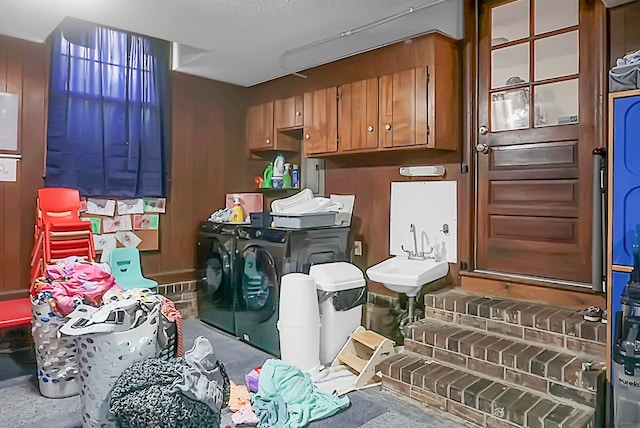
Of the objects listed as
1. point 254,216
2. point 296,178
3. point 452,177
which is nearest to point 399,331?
point 452,177

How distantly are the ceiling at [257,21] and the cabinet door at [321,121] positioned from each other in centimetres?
37

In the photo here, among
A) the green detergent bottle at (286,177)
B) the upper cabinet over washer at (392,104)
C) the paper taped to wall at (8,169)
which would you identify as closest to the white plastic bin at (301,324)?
the upper cabinet over washer at (392,104)

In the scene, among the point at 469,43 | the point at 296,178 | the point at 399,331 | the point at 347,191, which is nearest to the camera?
the point at 469,43

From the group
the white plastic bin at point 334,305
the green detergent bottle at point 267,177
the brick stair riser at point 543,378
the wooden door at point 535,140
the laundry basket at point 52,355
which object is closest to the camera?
the brick stair riser at point 543,378

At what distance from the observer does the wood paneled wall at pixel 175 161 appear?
3.49 meters

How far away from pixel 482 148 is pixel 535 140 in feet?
1.24

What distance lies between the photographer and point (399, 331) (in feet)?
12.1

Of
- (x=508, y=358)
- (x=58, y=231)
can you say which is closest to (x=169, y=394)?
(x=508, y=358)

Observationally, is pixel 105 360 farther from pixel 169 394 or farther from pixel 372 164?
pixel 372 164

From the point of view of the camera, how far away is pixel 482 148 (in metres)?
3.31

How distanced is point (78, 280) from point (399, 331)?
2446 millimetres

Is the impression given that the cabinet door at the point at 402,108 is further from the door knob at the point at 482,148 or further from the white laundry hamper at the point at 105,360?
the white laundry hamper at the point at 105,360

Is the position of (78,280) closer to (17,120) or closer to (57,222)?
(57,222)

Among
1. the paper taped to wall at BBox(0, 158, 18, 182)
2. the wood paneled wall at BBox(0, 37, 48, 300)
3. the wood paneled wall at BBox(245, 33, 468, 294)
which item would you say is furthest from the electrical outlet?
the paper taped to wall at BBox(0, 158, 18, 182)
